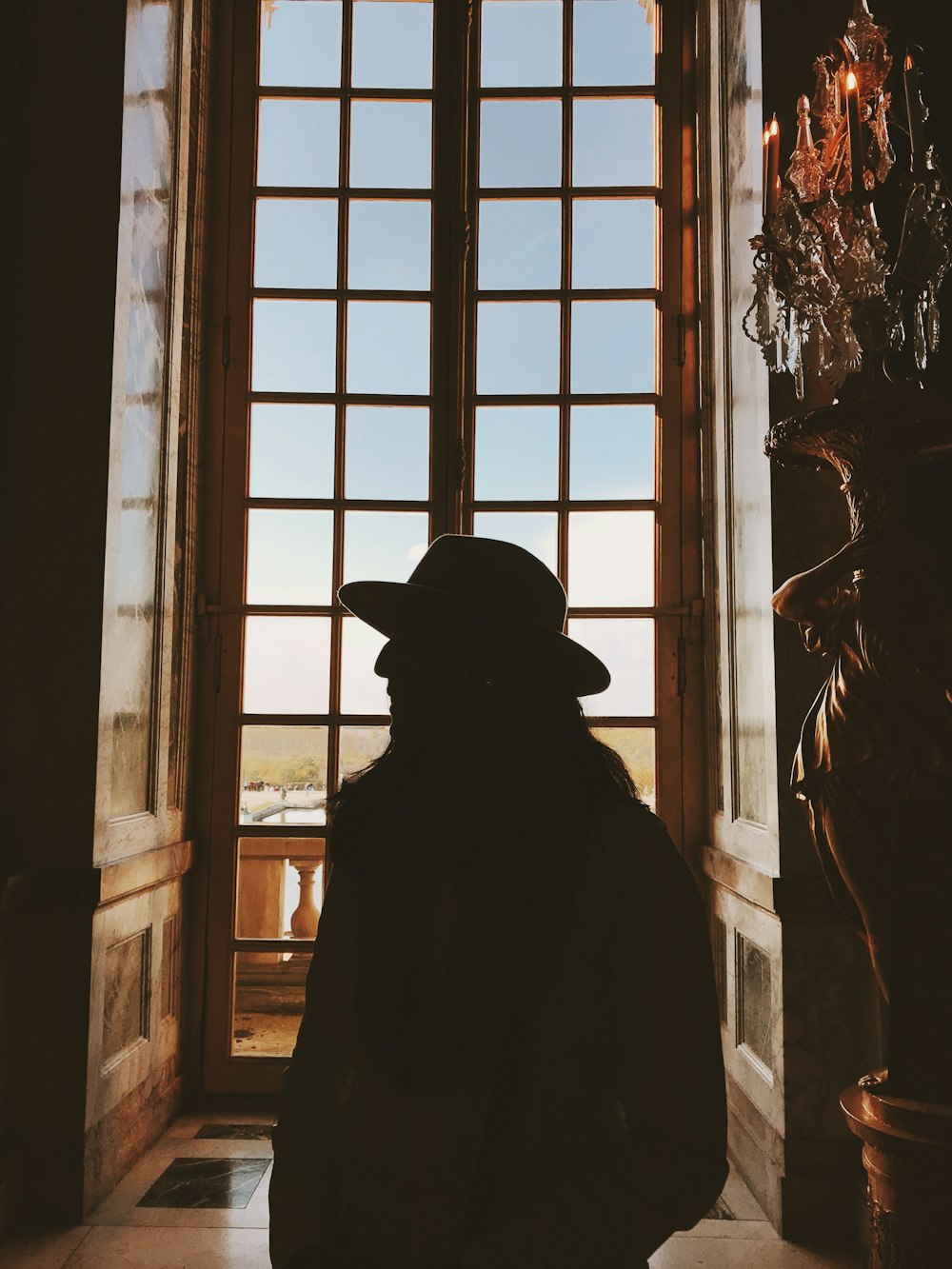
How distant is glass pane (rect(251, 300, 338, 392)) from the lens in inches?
136

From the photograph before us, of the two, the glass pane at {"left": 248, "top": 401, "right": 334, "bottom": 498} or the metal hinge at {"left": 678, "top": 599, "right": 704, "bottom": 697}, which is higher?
the glass pane at {"left": 248, "top": 401, "right": 334, "bottom": 498}

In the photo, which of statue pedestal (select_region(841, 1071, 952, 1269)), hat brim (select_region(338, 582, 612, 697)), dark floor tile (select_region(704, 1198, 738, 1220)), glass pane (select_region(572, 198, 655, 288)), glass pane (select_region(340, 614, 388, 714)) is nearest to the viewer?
hat brim (select_region(338, 582, 612, 697))

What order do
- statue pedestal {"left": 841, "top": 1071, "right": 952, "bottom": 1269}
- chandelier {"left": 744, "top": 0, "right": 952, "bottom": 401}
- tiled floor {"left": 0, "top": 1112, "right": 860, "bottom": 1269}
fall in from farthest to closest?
tiled floor {"left": 0, "top": 1112, "right": 860, "bottom": 1269}, chandelier {"left": 744, "top": 0, "right": 952, "bottom": 401}, statue pedestal {"left": 841, "top": 1071, "right": 952, "bottom": 1269}

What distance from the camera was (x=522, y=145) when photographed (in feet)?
11.5

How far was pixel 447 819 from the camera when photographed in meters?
1.00

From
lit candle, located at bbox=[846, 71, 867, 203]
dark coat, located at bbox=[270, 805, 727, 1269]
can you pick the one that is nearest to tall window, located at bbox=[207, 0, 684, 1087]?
lit candle, located at bbox=[846, 71, 867, 203]

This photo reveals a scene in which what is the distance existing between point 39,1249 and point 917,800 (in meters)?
2.14

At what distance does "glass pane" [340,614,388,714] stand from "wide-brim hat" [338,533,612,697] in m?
2.29

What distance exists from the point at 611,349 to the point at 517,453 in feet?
1.56

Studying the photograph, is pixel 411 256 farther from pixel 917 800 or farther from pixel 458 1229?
pixel 458 1229

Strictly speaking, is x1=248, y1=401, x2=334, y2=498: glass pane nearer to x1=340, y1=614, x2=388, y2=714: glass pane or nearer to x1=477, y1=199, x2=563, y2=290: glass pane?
x1=340, y1=614, x2=388, y2=714: glass pane

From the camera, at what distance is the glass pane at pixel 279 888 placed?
3279mm

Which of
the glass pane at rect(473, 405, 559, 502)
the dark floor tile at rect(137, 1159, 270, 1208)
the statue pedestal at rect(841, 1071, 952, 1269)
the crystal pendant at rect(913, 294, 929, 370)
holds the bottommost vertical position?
the dark floor tile at rect(137, 1159, 270, 1208)

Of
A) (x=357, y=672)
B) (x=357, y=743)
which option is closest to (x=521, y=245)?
(x=357, y=672)
